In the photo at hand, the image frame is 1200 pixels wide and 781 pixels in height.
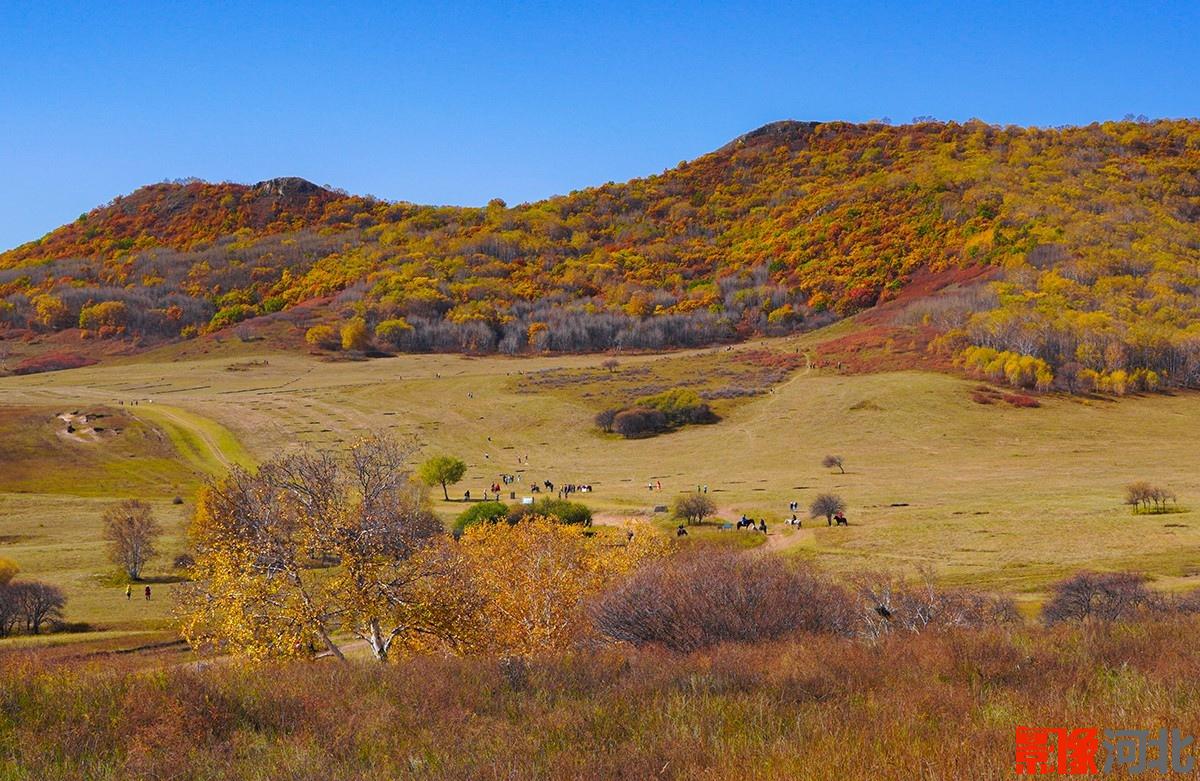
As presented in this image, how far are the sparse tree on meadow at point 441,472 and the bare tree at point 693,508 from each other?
2333 centimetres

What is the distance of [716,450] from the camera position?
3593 inches

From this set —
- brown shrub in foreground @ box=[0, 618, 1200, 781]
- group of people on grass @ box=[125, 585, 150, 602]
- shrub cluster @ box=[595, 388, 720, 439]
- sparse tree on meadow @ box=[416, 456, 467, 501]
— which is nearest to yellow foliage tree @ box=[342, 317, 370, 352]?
shrub cluster @ box=[595, 388, 720, 439]

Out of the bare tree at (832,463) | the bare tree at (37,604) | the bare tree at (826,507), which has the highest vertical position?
the bare tree at (37,604)

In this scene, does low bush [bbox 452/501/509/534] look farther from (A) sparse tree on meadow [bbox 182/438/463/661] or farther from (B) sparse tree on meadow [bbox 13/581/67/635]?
(A) sparse tree on meadow [bbox 182/438/463/661]

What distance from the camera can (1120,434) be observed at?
89312 millimetres

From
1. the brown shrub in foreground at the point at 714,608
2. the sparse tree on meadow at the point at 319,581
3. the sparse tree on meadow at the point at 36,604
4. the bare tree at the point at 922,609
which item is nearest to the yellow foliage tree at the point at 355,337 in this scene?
the sparse tree on meadow at the point at 36,604

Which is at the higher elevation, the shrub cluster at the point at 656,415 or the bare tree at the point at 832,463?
the shrub cluster at the point at 656,415

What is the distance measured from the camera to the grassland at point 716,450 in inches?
1869

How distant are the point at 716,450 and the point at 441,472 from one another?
3119 cm

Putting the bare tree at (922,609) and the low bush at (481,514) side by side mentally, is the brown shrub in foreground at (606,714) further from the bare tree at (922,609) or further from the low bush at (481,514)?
the low bush at (481,514)

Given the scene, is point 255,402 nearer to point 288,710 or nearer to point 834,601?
point 834,601

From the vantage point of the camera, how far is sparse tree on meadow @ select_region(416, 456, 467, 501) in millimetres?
74975

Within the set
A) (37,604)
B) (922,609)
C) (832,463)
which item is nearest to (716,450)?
(832,463)

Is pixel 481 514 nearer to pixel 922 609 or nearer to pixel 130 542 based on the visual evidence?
pixel 130 542
